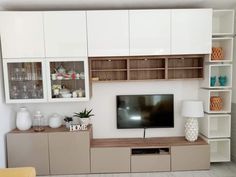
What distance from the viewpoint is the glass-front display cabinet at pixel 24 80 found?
294 cm

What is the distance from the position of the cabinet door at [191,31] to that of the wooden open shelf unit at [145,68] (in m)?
0.31

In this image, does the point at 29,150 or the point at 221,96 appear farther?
the point at 221,96

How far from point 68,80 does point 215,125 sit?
8.42 ft

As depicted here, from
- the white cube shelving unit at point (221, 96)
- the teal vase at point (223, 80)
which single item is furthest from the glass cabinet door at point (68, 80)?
the teal vase at point (223, 80)

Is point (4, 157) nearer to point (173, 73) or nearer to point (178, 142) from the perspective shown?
point (178, 142)

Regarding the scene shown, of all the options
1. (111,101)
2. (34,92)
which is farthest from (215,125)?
(34,92)

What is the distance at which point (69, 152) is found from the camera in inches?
117

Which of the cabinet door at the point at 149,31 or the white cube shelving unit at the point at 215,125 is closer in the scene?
the cabinet door at the point at 149,31

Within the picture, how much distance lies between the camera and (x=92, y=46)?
9.58 ft

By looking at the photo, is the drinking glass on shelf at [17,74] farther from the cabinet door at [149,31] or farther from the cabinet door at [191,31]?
the cabinet door at [191,31]

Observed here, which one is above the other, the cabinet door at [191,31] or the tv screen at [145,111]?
the cabinet door at [191,31]

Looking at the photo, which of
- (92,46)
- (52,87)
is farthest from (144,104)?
(52,87)

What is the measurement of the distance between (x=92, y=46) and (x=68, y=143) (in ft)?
4.85

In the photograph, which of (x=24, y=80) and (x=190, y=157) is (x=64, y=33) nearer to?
(x=24, y=80)
